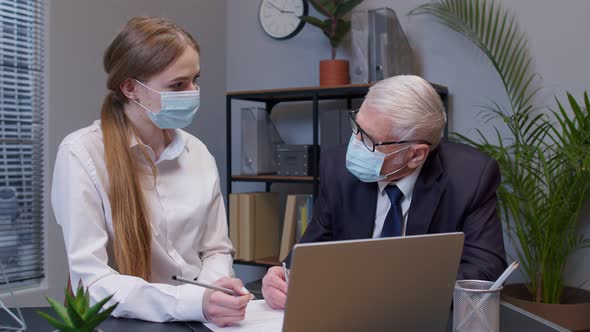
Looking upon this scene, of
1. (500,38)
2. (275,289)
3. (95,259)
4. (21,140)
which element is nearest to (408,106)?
(275,289)

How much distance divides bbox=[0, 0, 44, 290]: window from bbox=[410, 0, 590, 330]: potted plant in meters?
1.87

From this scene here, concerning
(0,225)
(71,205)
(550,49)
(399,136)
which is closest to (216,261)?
(71,205)

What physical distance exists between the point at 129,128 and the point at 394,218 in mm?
748

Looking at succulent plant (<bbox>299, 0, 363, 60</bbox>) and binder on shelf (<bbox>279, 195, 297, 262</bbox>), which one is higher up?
succulent plant (<bbox>299, 0, 363, 60</bbox>)

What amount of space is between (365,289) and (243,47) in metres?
3.02

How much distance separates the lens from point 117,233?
143 centimetres

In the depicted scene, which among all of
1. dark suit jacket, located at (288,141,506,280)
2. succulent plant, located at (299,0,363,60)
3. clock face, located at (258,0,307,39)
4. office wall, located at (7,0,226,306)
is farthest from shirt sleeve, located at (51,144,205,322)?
clock face, located at (258,0,307,39)

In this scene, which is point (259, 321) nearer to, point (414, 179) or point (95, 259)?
point (95, 259)

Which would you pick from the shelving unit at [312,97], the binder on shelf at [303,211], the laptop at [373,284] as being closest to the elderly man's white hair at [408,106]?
the laptop at [373,284]

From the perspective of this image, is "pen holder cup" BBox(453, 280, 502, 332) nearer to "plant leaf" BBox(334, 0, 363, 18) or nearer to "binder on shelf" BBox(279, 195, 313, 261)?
"binder on shelf" BBox(279, 195, 313, 261)

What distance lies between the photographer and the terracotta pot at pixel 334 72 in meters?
3.07

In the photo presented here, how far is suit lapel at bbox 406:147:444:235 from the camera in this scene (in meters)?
1.52

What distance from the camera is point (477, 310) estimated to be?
37.2 inches

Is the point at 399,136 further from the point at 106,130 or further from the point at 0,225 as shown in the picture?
the point at 0,225
